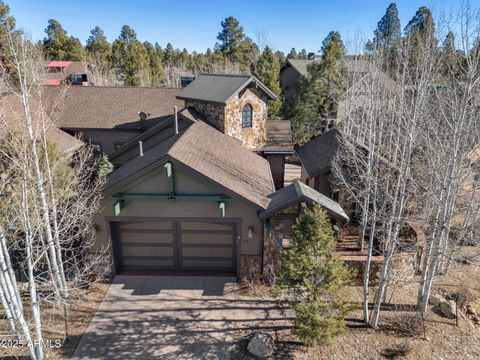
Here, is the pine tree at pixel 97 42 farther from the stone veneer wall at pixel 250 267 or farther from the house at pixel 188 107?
the stone veneer wall at pixel 250 267

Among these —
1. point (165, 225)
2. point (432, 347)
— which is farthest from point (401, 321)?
point (165, 225)

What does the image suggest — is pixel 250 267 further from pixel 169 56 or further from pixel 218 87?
pixel 169 56

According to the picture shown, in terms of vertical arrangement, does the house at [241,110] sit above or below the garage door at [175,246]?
above

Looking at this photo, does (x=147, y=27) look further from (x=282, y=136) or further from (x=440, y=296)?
A: (x=440, y=296)

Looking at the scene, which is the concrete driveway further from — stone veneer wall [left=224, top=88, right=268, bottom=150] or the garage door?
stone veneer wall [left=224, top=88, right=268, bottom=150]

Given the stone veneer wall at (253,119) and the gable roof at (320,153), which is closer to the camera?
the gable roof at (320,153)

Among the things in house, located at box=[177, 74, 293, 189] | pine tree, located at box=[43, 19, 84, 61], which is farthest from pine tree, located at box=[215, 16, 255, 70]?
house, located at box=[177, 74, 293, 189]

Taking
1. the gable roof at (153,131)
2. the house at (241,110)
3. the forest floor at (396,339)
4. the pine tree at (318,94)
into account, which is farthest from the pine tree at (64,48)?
the forest floor at (396,339)
